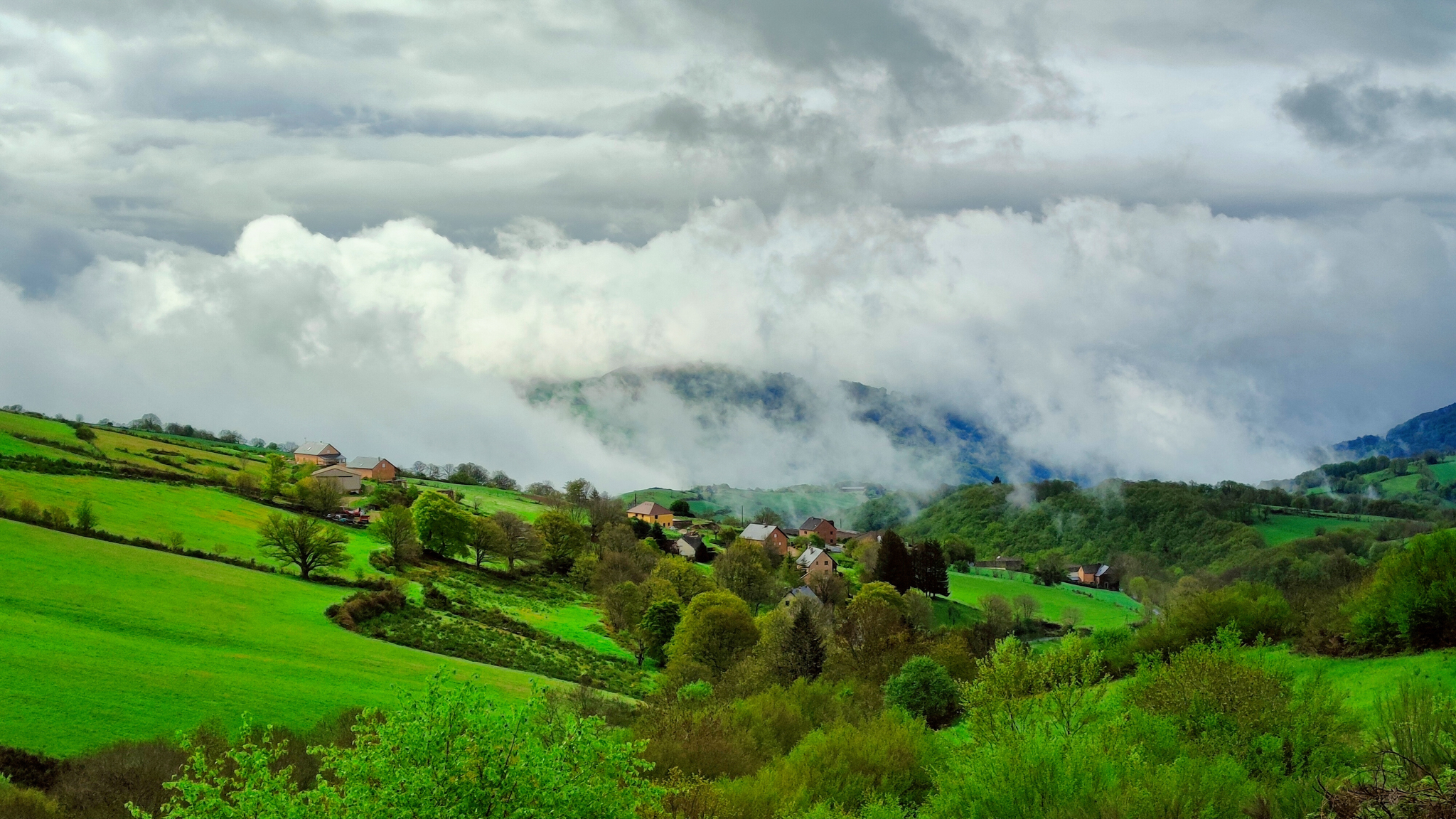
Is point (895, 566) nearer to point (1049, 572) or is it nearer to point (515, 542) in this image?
point (1049, 572)

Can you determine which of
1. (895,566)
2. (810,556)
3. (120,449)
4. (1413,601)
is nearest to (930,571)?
(895,566)

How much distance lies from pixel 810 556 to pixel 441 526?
A: 62.4 m

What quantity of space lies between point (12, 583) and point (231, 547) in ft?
90.2

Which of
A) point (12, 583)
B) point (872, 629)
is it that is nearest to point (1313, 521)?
point (872, 629)

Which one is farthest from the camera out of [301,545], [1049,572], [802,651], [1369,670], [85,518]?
[1049,572]

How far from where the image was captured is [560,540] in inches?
4040

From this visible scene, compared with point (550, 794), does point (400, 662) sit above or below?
below

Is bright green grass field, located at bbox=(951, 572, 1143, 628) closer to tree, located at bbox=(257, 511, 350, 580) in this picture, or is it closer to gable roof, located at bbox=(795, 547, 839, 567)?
gable roof, located at bbox=(795, 547, 839, 567)

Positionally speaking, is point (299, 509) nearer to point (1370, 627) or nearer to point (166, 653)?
point (166, 653)

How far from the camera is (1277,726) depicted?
2639 cm

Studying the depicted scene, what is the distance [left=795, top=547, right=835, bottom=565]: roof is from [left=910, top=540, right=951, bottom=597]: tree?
2229 centimetres

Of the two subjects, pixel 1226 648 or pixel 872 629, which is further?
pixel 872 629

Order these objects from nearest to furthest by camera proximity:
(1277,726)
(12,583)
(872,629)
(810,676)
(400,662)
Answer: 1. (1277,726)
2. (12,583)
3. (400,662)
4. (810,676)
5. (872,629)

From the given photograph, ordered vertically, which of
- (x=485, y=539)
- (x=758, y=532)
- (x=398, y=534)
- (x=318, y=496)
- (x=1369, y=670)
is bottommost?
(x=758, y=532)
